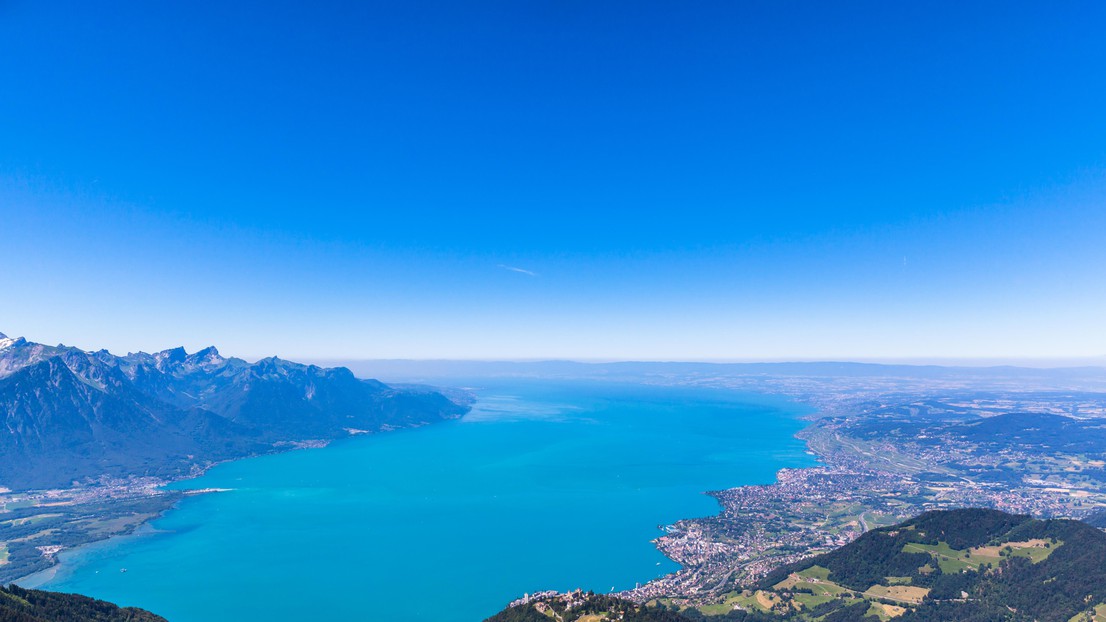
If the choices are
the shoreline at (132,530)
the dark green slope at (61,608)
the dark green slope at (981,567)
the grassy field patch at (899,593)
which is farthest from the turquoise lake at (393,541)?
the grassy field patch at (899,593)

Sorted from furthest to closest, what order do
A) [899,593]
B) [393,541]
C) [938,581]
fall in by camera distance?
1. [393,541]
2. [938,581]
3. [899,593]

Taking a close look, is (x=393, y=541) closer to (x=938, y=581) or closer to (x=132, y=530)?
(x=132, y=530)

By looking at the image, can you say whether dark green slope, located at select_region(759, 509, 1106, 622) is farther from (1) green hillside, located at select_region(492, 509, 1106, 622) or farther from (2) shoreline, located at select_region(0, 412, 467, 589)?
(2) shoreline, located at select_region(0, 412, 467, 589)

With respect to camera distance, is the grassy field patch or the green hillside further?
the grassy field patch

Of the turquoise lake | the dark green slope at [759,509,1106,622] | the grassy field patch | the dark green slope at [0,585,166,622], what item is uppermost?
the dark green slope at [0,585,166,622]

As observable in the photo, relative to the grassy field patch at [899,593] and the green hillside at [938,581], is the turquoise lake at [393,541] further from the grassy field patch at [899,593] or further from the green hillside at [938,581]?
the grassy field patch at [899,593]

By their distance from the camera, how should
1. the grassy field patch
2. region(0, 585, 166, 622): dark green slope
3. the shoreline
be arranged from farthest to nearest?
the shoreline → the grassy field patch → region(0, 585, 166, 622): dark green slope

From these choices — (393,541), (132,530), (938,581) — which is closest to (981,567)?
(938,581)

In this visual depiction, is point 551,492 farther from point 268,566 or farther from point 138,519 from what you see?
point 138,519

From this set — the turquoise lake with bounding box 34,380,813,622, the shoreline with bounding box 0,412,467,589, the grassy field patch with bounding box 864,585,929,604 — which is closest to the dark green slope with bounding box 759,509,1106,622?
the grassy field patch with bounding box 864,585,929,604
